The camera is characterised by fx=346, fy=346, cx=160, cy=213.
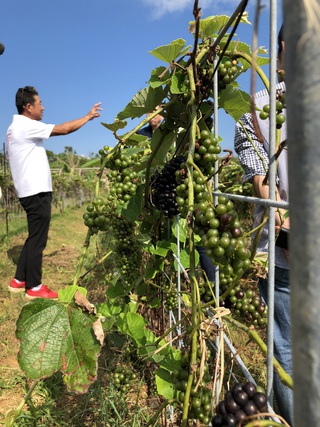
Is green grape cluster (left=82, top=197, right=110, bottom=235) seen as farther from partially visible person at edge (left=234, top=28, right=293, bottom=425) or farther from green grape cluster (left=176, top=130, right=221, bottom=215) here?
partially visible person at edge (left=234, top=28, right=293, bottom=425)

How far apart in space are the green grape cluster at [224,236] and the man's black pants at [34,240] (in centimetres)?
318

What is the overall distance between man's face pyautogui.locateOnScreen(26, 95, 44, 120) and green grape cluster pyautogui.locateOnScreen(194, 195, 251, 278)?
3.41 meters

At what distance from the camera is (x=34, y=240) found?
3.68 m

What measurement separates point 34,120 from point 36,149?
11.9 inches

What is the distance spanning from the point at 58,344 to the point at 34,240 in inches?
113

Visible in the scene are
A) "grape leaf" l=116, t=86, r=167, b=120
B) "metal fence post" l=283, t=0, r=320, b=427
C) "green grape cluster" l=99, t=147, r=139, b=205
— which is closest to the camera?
"metal fence post" l=283, t=0, r=320, b=427

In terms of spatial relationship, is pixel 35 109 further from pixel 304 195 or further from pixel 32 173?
pixel 304 195

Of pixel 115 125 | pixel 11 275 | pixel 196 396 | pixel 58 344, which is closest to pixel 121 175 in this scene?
pixel 115 125

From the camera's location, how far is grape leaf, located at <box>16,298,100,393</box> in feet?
3.13

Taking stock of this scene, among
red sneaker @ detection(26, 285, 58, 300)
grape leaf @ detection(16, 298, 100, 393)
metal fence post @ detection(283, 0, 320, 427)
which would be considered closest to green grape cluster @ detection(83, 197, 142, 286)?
grape leaf @ detection(16, 298, 100, 393)

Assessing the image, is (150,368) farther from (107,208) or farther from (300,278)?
(300,278)

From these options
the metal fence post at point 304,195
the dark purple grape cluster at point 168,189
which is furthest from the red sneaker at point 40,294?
the metal fence post at point 304,195

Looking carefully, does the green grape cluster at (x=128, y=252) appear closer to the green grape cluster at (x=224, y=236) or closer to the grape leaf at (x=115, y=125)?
the grape leaf at (x=115, y=125)

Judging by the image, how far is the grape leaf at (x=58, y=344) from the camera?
0.95m
